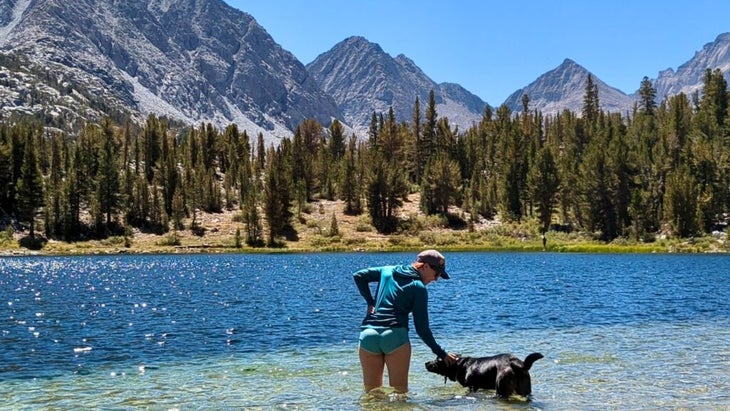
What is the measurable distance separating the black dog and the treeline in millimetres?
99330

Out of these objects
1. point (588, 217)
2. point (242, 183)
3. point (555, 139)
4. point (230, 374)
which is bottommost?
point (230, 374)

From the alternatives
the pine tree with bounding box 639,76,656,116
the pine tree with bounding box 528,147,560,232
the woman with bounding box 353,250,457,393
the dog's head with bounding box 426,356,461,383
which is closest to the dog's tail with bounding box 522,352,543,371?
the dog's head with bounding box 426,356,461,383

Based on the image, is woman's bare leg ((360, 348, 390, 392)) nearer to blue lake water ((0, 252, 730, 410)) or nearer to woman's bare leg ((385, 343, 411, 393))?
woman's bare leg ((385, 343, 411, 393))

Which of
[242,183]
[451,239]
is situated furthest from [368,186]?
[242,183]

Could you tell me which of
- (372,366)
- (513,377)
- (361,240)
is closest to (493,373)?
(513,377)

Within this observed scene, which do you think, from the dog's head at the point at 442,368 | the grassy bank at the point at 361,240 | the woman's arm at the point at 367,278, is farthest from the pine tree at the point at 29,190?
the woman's arm at the point at 367,278

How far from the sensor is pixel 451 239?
11288 centimetres

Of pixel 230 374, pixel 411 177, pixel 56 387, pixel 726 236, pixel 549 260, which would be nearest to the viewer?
pixel 56 387

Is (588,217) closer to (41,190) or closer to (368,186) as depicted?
(368,186)

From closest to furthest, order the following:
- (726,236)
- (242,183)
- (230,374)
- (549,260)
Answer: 1. (230,374)
2. (549,260)
3. (726,236)
4. (242,183)

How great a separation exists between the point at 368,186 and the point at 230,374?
4122 inches

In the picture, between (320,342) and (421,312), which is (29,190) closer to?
(320,342)

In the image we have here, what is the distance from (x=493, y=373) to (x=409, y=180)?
140m

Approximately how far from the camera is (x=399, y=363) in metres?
11.8
